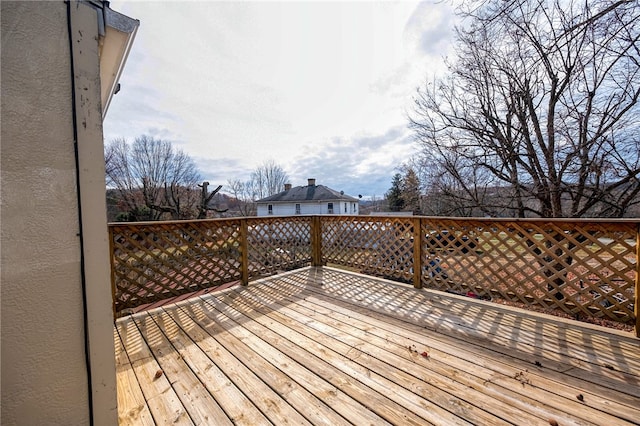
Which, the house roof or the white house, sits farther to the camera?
the house roof

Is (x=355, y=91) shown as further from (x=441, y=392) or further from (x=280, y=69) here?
(x=441, y=392)

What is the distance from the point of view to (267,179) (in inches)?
1128

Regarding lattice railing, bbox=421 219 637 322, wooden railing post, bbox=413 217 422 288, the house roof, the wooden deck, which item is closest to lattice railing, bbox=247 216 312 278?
the wooden deck

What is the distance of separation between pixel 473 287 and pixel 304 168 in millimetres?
30203

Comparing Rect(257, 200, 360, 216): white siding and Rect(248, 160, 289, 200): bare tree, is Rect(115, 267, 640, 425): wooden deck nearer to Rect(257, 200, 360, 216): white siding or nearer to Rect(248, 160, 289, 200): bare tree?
Rect(257, 200, 360, 216): white siding

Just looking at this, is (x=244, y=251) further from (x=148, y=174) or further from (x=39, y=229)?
(x=148, y=174)

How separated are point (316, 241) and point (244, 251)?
150 centimetres

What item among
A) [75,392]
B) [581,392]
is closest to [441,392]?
[581,392]

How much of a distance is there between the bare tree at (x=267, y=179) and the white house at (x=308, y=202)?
4.23 metres

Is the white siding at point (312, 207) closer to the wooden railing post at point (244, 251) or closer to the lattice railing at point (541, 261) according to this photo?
the wooden railing post at point (244, 251)

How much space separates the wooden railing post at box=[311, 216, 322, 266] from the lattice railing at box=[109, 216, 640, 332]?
20mm

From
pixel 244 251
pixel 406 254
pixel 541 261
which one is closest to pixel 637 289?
pixel 541 261

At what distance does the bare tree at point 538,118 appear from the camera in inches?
180

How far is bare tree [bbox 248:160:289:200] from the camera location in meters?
28.2
